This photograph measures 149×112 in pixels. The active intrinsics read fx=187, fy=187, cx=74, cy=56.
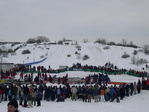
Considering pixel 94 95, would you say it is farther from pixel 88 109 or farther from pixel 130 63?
pixel 130 63

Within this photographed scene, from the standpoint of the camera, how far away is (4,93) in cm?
1297

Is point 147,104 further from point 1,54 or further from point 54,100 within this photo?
point 1,54

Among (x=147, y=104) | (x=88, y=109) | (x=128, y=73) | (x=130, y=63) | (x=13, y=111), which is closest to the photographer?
(x=13, y=111)

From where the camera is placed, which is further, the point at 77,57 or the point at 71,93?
the point at 77,57

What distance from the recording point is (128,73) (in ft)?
87.3

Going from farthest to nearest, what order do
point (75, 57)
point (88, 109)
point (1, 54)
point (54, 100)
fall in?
point (1, 54) → point (75, 57) → point (54, 100) → point (88, 109)

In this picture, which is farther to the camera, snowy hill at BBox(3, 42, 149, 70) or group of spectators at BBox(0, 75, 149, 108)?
snowy hill at BBox(3, 42, 149, 70)

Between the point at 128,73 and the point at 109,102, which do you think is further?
the point at 128,73

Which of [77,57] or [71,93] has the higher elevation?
[77,57]

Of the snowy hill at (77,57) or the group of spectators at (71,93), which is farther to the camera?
the snowy hill at (77,57)

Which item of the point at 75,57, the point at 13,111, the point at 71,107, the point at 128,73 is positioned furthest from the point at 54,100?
the point at 75,57

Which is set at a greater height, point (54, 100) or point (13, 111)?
point (13, 111)

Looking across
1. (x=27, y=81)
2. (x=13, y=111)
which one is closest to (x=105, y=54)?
(x=27, y=81)

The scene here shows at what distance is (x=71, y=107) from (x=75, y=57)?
152 feet
